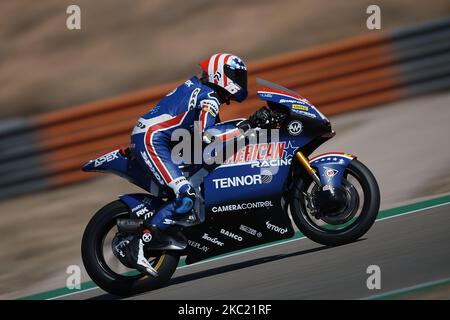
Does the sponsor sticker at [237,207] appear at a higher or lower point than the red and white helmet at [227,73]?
lower

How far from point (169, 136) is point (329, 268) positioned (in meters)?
1.73

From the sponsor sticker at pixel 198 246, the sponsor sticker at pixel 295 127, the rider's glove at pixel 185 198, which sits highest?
the sponsor sticker at pixel 295 127

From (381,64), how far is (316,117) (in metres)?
4.66

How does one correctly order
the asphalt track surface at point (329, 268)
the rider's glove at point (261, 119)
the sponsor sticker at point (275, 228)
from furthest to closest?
the sponsor sticker at point (275, 228), the rider's glove at point (261, 119), the asphalt track surface at point (329, 268)

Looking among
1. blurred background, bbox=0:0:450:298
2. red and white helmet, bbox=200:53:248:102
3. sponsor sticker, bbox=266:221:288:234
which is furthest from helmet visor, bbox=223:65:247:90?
blurred background, bbox=0:0:450:298

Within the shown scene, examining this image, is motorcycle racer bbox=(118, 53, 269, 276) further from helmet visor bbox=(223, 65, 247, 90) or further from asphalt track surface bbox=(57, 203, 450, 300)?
asphalt track surface bbox=(57, 203, 450, 300)

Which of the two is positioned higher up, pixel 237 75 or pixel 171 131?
pixel 237 75

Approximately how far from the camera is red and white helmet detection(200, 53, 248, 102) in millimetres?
6883

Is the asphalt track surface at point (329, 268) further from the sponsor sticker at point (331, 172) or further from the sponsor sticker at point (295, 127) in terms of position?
the sponsor sticker at point (295, 127)

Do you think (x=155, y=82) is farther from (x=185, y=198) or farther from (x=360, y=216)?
(x=360, y=216)

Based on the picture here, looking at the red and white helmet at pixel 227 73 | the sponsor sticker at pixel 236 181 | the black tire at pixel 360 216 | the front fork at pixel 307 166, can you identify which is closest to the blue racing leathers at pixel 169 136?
the red and white helmet at pixel 227 73

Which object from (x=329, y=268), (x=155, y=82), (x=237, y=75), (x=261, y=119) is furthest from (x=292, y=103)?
(x=155, y=82)

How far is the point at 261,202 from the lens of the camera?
6.86 meters

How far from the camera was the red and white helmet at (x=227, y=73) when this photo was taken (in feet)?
22.6
